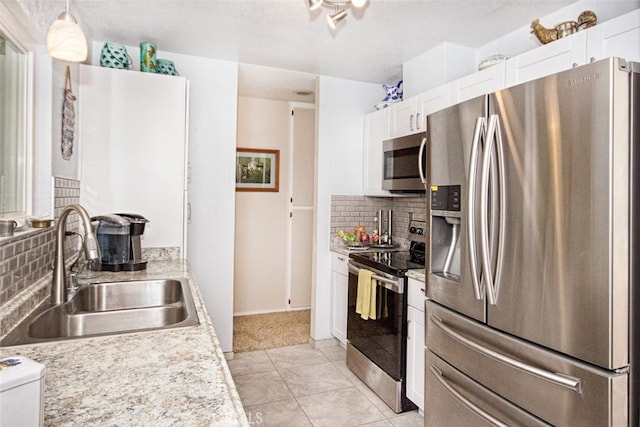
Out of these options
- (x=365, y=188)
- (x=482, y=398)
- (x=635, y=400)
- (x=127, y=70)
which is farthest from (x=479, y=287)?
(x=127, y=70)

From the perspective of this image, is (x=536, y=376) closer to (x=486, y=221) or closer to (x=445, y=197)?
(x=486, y=221)

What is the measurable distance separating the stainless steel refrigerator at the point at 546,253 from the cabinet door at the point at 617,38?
16.4 inches

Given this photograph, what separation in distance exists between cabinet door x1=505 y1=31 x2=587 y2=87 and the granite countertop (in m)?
1.93

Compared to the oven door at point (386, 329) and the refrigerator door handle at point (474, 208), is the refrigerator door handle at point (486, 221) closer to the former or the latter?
the refrigerator door handle at point (474, 208)

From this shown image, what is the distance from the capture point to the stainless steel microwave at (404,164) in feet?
8.66

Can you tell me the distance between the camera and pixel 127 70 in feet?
8.45

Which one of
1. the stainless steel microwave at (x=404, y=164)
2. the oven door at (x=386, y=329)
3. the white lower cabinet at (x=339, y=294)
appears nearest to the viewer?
the oven door at (x=386, y=329)

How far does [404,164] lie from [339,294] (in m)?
1.28

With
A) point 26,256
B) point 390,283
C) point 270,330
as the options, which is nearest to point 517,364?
point 390,283

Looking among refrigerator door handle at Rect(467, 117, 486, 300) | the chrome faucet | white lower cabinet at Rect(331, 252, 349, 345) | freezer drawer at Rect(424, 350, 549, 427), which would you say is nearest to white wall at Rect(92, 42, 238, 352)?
white lower cabinet at Rect(331, 252, 349, 345)

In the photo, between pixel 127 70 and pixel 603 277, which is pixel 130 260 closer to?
pixel 127 70

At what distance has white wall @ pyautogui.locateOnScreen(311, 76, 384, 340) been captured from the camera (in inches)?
139

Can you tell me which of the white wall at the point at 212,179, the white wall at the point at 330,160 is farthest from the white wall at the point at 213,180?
the white wall at the point at 330,160

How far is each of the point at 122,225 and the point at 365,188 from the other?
2.13 m
